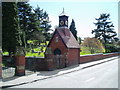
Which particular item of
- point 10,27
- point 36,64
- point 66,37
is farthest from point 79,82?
point 10,27

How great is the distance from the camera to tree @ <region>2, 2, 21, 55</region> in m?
19.1

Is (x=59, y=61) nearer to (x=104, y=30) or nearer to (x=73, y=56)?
(x=73, y=56)

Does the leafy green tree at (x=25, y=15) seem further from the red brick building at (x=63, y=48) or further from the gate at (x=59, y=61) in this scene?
the gate at (x=59, y=61)

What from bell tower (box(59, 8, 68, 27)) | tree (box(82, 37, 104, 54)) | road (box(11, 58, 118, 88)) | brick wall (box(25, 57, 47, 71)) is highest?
bell tower (box(59, 8, 68, 27))

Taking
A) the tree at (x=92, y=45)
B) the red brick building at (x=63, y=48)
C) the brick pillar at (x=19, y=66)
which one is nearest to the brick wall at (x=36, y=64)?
the red brick building at (x=63, y=48)

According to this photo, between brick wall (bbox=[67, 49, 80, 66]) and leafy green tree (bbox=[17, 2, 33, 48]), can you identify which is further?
leafy green tree (bbox=[17, 2, 33, 48])

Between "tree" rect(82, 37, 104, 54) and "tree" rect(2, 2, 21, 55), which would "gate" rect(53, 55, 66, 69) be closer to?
"tree" rect(2, 2, 21, 55)

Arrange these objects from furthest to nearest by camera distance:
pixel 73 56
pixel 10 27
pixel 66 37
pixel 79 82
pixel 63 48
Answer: pixel 66 37 < pixel 73 56 < pixel 63 48 < pixel 10 27 < pixel 79 82

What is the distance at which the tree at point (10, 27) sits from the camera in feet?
62.6

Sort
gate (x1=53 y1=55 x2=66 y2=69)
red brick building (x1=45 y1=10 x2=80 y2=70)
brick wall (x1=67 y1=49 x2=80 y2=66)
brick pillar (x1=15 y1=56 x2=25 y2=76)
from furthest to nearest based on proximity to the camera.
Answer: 1. brick wall (x1=67 y1=49 x2=80 y2=66)
2. red brick building (x1=45 y1=10 x2=80 y2=70)
3. gate (x1=53 y1=55 x2=66 y2=69)
4. brick pillar (x1=15 y1=56 x2=25 y2=76)

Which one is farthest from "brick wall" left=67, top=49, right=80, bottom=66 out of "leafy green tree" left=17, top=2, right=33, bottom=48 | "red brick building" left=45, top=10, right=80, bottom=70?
"leafy green tree" left=17, top=2, right=33, bottom=48

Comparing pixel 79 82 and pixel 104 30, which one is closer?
pixel 79 82

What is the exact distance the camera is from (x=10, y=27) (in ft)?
64.0

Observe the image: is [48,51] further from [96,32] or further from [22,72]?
[96,32]
